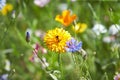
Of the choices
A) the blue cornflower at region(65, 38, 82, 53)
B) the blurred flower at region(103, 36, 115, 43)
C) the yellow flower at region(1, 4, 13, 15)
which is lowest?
the blurred flower at region(103, 36, 115, 43)

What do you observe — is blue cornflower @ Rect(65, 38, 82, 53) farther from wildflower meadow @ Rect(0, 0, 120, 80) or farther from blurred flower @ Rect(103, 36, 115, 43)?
blurred flower @ Rect(103, 36, 115, 43)

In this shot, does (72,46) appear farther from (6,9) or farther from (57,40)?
(6,9)

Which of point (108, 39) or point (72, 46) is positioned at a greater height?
point (72, 46)

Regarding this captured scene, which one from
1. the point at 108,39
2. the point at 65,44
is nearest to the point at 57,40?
the point at 65,44

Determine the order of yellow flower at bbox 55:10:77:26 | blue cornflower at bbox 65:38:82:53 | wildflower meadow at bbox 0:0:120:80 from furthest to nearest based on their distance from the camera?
yellow flower at bbox 55:10:77:26 → wildflower meadow at bbox 0:0:120:80 → blue cornflower at bbox 65:38:82:53

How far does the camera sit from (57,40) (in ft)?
4.53

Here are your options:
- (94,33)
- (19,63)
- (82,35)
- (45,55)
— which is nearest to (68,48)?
(45,55)

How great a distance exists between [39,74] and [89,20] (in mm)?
399

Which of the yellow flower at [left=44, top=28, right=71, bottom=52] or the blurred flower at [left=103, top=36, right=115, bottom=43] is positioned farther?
the blurred flower at [left=103, top=36, right=115, bottom=43]

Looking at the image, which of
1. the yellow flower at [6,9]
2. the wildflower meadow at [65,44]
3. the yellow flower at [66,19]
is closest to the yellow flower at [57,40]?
the wildflower meadow at [65,44]

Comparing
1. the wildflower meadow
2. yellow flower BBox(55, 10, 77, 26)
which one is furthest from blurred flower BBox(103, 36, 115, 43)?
yellow flower BBox(55, 10, 77, 26)

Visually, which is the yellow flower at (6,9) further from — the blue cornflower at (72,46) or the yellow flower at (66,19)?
the blue cornflower at (72,46)

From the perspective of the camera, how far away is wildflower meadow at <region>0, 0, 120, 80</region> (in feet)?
4.79

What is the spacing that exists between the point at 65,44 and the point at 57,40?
3 centimetres
